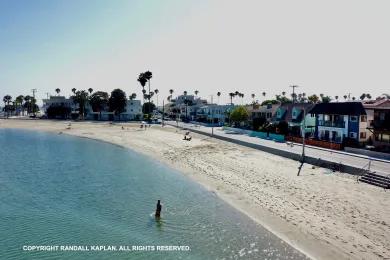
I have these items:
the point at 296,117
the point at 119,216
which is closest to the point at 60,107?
the point at 296,117

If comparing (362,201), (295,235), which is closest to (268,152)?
(362,201)

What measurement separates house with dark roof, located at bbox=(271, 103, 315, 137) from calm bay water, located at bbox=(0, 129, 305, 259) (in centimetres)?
3762

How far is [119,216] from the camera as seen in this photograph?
2788 cm

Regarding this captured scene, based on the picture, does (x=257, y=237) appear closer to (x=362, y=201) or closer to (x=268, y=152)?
(x=362, y=201)

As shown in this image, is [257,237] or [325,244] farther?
[257,237]

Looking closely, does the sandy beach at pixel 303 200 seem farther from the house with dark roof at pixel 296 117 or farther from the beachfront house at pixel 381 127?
the house with dark roof at pixel 296 117

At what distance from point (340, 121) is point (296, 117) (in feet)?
59.7

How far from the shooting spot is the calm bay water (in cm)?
2181

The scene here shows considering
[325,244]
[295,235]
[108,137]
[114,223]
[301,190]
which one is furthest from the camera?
[108,137]

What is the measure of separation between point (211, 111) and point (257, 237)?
355 feet

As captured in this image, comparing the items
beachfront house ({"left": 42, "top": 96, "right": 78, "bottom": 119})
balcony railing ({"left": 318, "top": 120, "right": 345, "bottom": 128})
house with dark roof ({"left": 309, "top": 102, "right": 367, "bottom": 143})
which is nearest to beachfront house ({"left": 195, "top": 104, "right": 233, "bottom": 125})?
house with dark roof ({"left": 309, "top": 102, "right": 367, "bottom": 143})

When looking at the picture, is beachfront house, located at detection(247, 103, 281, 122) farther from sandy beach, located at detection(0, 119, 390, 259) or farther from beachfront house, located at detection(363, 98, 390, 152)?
sandy beach, located at detection(0, 119, 390, 259)

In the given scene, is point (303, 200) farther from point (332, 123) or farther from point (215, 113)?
point (215, 113)

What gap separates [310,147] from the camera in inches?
2303
